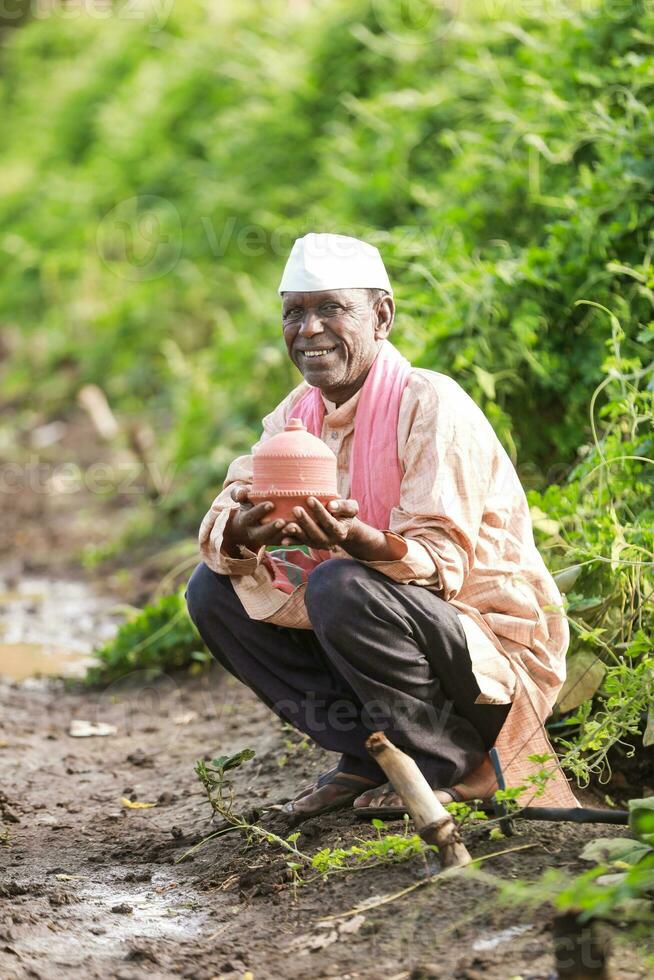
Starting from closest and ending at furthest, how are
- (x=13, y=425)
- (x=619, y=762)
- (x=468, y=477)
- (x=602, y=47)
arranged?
(x=468, y=477) → (x=619, y=762) → (x=602, y=47) → (x=13, y=425)

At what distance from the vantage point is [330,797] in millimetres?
3438

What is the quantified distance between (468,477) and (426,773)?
75 cm

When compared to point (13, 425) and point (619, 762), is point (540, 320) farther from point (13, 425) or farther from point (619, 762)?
point (13, 425)

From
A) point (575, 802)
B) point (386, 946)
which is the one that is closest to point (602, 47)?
point (575, 802)

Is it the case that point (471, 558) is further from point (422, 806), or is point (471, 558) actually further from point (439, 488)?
point (422, 806)

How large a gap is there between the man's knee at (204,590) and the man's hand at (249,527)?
139mm

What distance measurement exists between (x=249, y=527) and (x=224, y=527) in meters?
0.23

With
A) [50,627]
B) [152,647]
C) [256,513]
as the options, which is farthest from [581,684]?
[50,627]

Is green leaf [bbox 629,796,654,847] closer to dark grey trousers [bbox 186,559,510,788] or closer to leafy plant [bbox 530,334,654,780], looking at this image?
leafy plant [bbox 530,334,654,780]

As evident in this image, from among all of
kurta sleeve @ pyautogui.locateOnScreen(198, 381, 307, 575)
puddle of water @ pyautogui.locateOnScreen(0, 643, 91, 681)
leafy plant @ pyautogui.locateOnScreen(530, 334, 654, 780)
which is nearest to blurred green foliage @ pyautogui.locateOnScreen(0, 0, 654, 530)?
leafy plant @ pyautogui.locateOnScreen(530, 334, 654, 780)

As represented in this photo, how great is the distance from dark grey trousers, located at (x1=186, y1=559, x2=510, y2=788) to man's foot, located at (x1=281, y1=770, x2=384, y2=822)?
27 millimetres

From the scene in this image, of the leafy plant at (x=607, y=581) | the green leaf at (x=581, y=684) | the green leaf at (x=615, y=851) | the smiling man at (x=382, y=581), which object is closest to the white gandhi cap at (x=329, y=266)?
the smiling man at (x=382, y=581)

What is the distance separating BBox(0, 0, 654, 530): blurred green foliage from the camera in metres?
4.95

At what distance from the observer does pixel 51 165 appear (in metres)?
16.2
